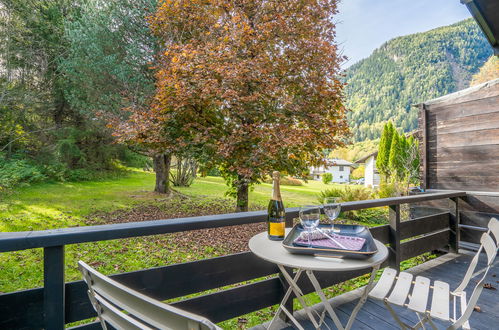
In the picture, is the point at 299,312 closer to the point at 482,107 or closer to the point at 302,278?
the point at 302,278

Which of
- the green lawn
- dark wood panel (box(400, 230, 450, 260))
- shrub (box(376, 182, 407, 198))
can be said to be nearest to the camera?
dark wood panel (box(400, 230, 450, 260))

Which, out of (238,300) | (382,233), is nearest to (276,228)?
(238,300)

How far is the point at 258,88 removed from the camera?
511 cm

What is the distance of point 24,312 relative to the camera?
1133 millimetres

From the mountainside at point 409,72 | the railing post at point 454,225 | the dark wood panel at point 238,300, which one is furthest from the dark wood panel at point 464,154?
the mountainside at point 409,72

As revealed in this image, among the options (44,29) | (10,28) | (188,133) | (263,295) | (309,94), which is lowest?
(263,295)

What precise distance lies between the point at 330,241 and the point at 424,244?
248 centimetres

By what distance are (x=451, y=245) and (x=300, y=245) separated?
3.46 m

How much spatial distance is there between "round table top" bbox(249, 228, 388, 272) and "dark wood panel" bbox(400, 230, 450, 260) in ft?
6.04

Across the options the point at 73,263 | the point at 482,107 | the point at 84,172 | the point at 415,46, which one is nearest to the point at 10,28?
the point at 84,172

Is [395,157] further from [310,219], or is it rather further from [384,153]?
[310,219]

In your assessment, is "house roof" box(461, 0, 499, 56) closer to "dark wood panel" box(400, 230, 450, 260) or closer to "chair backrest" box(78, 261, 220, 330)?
"dark wood panel" box(400, 230, 450, 260)

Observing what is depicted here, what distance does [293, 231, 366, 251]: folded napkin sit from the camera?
1255 mm

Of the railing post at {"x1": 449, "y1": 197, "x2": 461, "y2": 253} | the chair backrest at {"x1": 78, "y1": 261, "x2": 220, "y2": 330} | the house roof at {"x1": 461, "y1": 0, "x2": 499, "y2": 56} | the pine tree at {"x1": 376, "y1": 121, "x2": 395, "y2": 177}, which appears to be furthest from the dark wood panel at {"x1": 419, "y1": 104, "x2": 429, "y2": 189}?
the pine tree at {"x1": 376, "y1": 121, "x2": 395, "y2": 177}
